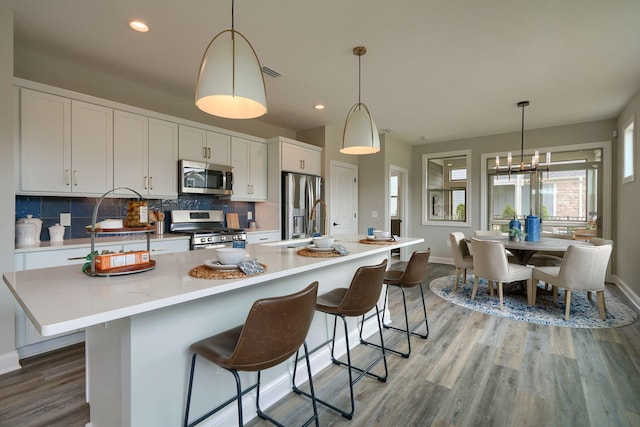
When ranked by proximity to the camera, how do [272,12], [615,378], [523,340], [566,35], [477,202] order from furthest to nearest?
1. [477,202]
2. [523,340]
3. [566,35]
4. [272,12]
5. [615,378]

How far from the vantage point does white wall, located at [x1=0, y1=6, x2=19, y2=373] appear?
229 centimetres

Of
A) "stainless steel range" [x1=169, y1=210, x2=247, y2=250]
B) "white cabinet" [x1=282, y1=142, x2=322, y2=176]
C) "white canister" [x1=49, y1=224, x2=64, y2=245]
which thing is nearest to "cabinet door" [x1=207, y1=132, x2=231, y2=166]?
"stainless steel range" [x1=169, y1=210, x2=247, y2=250]

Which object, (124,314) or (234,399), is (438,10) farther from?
(234,399)

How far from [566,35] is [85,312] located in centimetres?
372

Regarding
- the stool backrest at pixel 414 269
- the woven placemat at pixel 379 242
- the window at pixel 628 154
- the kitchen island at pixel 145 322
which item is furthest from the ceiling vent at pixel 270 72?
the window at pixel 628 154

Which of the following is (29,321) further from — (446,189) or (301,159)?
(446,189)

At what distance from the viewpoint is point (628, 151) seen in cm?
437

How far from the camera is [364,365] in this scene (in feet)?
7.78

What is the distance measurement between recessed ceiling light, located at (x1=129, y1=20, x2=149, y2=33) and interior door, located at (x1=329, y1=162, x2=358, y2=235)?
346cm

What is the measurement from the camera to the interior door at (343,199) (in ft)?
18.3

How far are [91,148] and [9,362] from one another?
188 cm

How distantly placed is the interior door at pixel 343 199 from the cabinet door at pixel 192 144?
7.59ft

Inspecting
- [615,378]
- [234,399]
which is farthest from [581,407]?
[234,399]

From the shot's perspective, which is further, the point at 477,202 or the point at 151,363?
the point at 477,202
